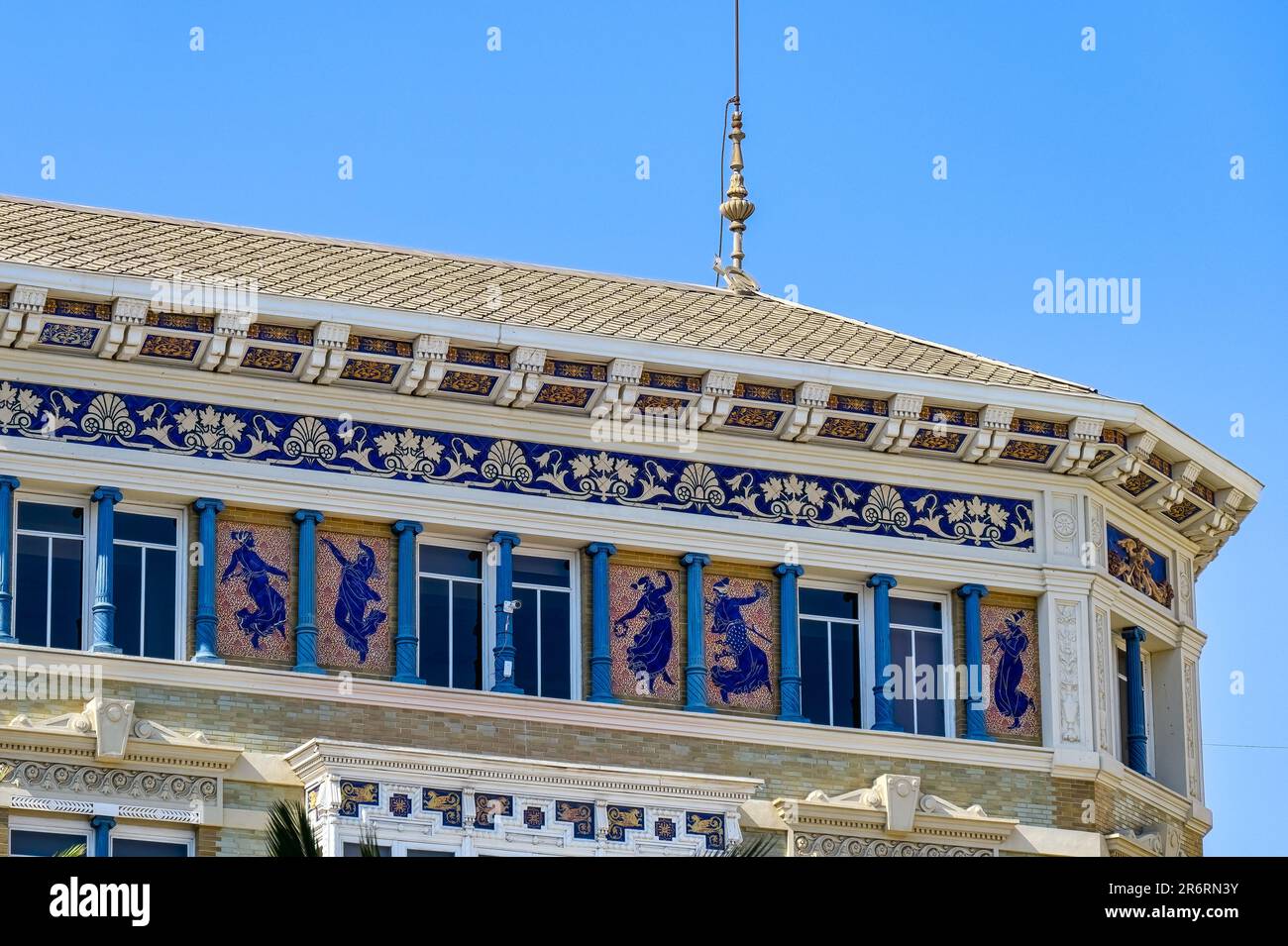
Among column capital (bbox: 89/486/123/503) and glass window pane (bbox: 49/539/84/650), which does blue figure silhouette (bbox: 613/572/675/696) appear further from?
glass window pane (bbox: 49/539/84/650)

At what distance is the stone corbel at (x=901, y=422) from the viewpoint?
30500 mm

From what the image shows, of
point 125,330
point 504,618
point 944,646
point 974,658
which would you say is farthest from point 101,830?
point 974,658

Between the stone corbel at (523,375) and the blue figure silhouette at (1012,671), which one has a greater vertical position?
the stone corbel at (523,375)

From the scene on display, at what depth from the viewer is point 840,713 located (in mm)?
30438

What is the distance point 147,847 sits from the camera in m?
27.9

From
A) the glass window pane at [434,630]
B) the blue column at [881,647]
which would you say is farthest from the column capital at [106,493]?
the blue column at [881,647]

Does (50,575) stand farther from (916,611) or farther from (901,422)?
(916,611)

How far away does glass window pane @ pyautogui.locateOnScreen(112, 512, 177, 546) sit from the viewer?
28.9m

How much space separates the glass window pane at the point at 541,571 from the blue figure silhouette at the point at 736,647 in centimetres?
122

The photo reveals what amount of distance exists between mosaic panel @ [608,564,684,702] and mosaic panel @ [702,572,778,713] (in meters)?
0.29

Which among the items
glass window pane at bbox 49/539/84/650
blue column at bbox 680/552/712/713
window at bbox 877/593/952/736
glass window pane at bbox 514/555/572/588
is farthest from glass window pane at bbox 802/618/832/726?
glass window pane at bbox 49/539/84/650

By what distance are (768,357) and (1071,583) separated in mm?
3294

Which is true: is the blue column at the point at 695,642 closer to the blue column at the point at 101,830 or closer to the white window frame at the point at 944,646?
the white window frame at the point at 944,646
